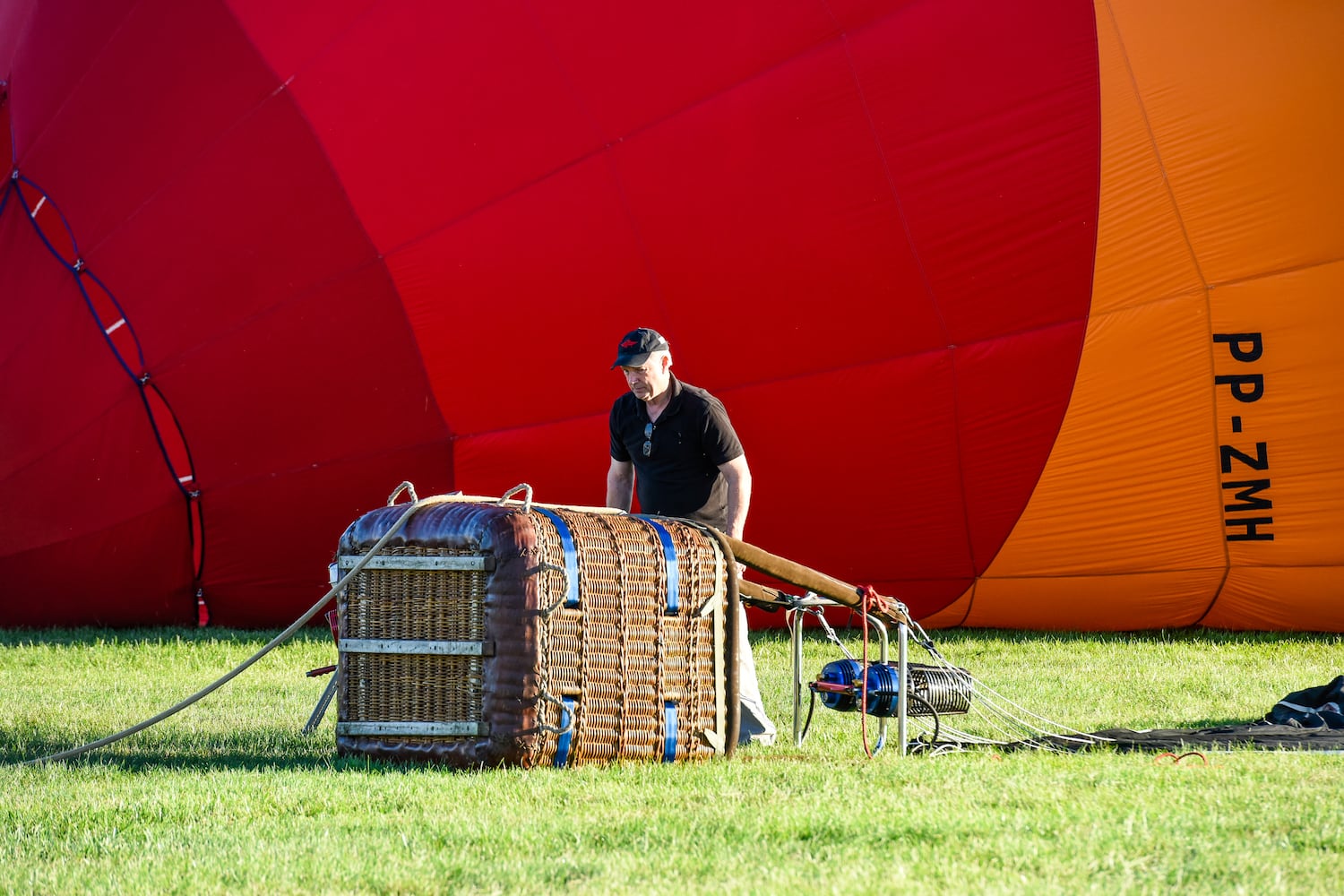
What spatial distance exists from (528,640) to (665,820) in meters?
0.89

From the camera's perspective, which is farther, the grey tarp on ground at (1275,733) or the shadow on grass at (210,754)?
the grey tarp on ground at (1275,733)

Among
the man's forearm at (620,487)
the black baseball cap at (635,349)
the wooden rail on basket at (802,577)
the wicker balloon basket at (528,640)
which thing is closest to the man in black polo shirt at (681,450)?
the black baseball cap at (635,349)

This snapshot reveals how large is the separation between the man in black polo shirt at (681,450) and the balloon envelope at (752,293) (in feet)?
7.84

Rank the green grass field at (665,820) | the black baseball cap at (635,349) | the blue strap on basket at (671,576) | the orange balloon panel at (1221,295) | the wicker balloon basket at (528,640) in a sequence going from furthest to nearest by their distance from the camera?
the orange balloon panel at (1221,295)
the black baseball cap at (635,349)
the blue strap on basket at (671,576)
the wicker balloon basket at (528,640)
the green grass field at (665,820)

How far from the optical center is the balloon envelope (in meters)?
7.73

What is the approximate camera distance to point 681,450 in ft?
18.2

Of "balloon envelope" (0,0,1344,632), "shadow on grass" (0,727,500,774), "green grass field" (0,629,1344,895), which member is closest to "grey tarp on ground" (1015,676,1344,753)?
"green grass field" (0,629,1344,895)

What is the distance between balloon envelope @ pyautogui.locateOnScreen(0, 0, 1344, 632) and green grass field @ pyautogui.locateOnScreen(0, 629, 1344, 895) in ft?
7.54

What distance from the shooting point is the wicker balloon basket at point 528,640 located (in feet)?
14.3

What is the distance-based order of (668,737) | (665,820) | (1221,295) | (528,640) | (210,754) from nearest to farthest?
(665,820)
(528,640)
(668,737)
(210,754)
(1221,295)

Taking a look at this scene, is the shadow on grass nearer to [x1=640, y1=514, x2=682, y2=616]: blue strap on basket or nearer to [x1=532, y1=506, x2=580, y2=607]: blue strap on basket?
[x1=532, y1=506, x2=580, y2=607]: blue strap on basket

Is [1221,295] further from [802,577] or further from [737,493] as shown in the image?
[802,577]

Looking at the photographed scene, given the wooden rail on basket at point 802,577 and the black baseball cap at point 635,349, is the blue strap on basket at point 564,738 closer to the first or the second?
the wooden rail on basket at point 802,577

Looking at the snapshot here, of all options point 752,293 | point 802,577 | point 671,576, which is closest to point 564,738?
point 671,576
